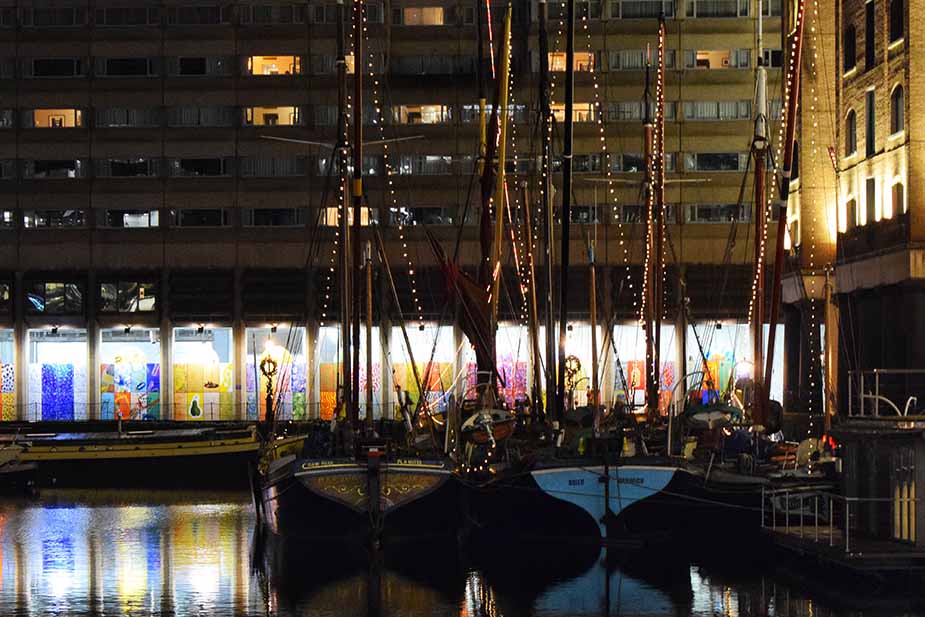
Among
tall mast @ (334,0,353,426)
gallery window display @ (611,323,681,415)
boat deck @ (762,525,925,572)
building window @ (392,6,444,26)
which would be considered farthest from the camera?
building window @ (392,6,444,26)

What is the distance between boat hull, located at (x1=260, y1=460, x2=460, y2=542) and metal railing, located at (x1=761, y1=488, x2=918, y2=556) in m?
8.61

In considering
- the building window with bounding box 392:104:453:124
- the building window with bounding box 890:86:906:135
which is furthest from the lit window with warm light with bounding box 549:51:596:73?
the building window with bounding box 890:86:906:135

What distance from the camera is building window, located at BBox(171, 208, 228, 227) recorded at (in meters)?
95.2

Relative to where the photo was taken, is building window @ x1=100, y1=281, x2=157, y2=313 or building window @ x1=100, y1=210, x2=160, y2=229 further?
building window @ x1=100, y1=281, x2=157, y2=313

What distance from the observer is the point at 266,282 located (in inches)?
3725

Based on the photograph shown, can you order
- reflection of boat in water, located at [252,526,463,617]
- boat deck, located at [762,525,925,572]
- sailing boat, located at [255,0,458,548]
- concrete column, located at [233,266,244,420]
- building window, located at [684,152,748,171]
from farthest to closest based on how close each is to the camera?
concrete column, located at [233,266,244,420] < building window, located at [684,152,748,171] < sailing boat, located at [255,0,458,548] < reflection of boat in water, located at [252,526,463,617] < boat deck, located at [762,525,925,572]

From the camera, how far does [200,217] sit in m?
95.4

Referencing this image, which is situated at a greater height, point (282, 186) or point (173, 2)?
point (173, 2)

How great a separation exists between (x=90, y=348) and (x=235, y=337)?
8.53 m

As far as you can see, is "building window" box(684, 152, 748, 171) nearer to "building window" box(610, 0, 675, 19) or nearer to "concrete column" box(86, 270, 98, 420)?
"building window" box(610, 0, 675, 19)

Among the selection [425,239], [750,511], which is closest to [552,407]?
[750,511]

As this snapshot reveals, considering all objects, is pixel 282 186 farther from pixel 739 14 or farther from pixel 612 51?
pixel 739 14

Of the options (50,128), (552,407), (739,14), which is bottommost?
(552,407)

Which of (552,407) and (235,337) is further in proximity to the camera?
(235,337)
